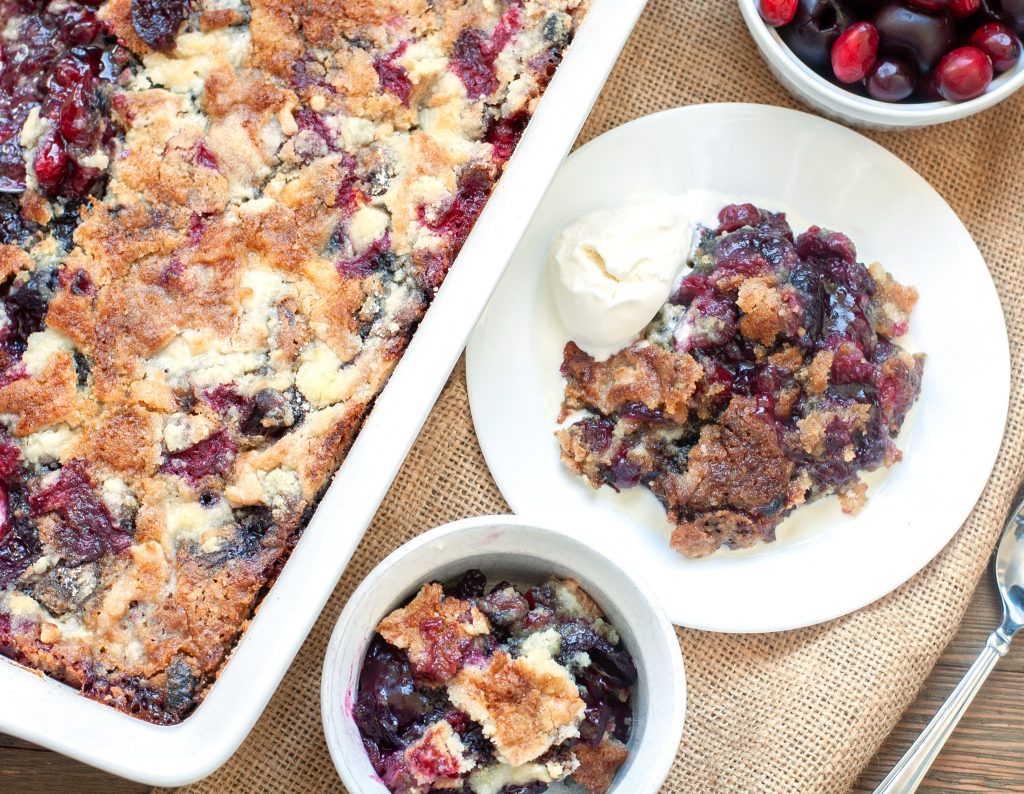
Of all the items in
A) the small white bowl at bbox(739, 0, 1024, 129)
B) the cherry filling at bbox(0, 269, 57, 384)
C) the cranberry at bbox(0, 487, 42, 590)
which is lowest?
the cranberry at bbox(0, 487, 42, 590)

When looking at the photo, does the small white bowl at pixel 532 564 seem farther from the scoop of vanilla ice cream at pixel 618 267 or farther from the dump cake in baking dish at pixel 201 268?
the scoop of vanilla ice cream at pixel 618 267

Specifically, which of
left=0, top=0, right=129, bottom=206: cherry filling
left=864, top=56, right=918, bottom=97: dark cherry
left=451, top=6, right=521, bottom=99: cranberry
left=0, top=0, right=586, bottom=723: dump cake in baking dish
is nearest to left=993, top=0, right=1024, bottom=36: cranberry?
left=864, top=56, right=918, bottom=97: dark cherry

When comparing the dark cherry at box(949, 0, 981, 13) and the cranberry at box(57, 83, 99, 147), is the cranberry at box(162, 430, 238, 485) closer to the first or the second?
the cranberry at box(57, 83, 99, 147)

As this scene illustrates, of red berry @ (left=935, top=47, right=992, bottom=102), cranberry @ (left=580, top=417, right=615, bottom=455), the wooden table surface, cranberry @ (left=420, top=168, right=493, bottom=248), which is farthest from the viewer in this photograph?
the wooden table surface

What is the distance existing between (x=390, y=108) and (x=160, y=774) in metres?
1.23

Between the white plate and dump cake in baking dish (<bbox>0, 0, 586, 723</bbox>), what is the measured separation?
1.21ft

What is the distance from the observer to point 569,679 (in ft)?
6.38

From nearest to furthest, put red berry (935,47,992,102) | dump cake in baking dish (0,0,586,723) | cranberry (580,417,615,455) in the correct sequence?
dump cake in baking dish (0,0,586,723) < red berry (935,47,992,102) < cranberry (580,417,615,455)

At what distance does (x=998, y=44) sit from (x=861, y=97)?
0.93ft

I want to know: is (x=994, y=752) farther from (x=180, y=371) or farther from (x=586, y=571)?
(x=180, y=371)

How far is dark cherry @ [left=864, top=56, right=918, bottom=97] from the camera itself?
2109 millimetres

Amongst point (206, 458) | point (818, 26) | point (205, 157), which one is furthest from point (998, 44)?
point (206, 458)

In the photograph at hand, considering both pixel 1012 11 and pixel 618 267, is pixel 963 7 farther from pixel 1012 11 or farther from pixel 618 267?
pixel 618 267

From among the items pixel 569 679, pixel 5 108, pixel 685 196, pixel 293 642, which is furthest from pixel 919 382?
pixel 5 108
